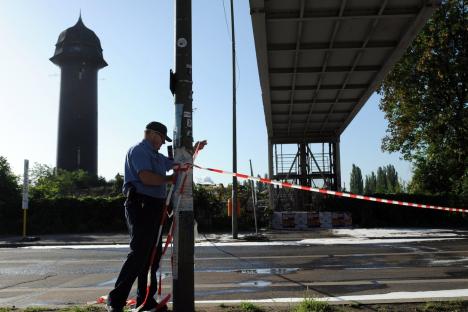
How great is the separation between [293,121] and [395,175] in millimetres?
76308

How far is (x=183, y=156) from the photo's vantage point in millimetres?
4848

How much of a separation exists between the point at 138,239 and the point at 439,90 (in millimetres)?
27655

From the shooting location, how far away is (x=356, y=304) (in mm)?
5309

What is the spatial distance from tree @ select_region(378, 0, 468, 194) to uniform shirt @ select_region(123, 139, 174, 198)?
A: 25.2m

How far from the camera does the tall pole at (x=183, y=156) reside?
4.65 metres

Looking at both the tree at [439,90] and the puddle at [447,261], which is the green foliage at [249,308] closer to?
the puddle at [447,261]

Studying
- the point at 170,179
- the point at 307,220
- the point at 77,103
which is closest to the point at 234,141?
the point at 307,220

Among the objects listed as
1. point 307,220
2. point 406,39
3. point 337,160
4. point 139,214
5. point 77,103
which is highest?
point 77,103

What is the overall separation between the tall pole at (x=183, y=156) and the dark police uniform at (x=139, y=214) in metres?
0.24

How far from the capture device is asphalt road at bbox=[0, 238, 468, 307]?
6473mm

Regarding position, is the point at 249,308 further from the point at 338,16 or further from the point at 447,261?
the point at 338,16

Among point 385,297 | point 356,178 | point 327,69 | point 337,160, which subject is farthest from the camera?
point 356,178

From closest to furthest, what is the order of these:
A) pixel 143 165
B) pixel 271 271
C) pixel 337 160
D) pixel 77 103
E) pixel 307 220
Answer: pixel 143 165
pixel 271 271
pixel 307 220
pixel 337 160
pixel 77 103

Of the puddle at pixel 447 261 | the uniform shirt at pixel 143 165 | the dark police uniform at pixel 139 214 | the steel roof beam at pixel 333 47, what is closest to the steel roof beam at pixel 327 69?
the steel roof beam at pixel 333 47
